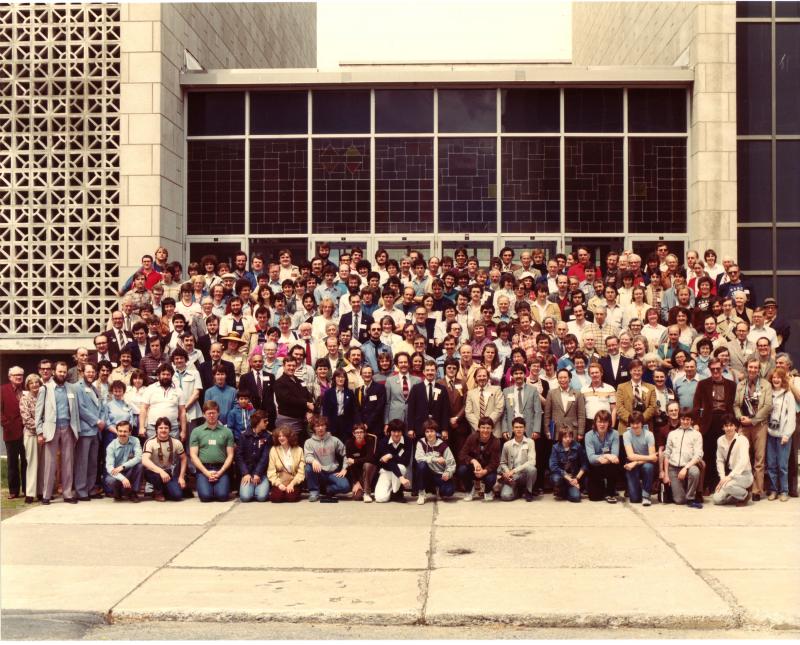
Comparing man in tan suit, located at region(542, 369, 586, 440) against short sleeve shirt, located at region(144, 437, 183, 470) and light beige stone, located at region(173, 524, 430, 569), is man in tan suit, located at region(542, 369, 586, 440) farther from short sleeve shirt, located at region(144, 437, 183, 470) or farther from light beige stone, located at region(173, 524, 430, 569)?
short sleeve shirt, located at region(144, 437, 183, 470)

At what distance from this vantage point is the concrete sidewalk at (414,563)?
892cm

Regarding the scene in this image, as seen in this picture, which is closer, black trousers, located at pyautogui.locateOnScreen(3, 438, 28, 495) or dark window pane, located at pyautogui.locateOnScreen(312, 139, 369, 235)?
black trousers, located at pyautogui.locateOnScreen(3, 438, 28, 495)

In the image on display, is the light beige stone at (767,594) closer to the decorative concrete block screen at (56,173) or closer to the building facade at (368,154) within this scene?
the building facade at (368,154)

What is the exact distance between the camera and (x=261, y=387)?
15031 mm

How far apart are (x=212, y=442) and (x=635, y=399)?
18.6 ft

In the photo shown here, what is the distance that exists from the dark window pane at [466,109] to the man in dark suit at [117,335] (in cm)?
943

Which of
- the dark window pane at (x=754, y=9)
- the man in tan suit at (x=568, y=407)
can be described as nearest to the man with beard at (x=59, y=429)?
the man in tan suit at (x=568, y=407)

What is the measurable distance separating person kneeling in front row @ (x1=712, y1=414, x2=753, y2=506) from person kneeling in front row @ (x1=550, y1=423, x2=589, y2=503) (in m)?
1.73

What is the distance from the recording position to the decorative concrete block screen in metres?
21.6

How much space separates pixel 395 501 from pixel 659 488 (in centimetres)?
349

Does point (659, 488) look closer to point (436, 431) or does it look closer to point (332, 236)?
point (436, 431)

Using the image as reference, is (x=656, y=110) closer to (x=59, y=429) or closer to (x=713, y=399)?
(x=713, y=399)

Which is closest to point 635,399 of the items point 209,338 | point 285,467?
point 285,467

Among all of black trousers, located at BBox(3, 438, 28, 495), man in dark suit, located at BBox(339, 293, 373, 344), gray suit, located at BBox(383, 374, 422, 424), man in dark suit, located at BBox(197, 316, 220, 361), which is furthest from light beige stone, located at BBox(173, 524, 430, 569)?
black trousers, located at BBox(3, 438, 28, 495)
